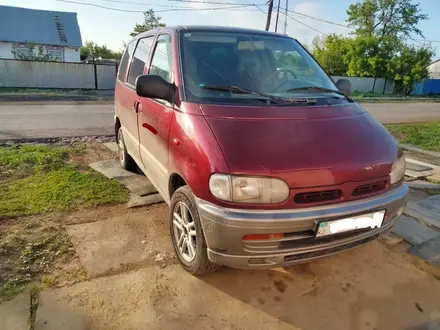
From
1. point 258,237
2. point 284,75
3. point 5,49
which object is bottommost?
point 258,237

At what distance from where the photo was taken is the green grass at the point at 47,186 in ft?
12.1

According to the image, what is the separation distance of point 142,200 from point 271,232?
2226mm

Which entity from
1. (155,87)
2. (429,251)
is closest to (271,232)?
(155,87)

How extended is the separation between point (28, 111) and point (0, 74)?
27.7 ft

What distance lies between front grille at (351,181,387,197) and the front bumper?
6 centimetres

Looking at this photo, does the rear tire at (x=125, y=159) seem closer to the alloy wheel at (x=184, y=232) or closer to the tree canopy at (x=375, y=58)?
the alloy wheel at (x=184, y=232)

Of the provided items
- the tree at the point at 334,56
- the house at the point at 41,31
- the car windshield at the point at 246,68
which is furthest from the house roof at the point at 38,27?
the car windshield at the point at 246,68

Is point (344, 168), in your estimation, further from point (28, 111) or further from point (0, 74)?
point (0, 74)

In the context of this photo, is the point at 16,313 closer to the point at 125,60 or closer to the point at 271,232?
the point at 271,232

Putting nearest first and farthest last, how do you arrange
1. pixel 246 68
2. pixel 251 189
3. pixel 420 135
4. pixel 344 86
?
pixel 251 189 → pixel 246 68 → pixel 344 86 → pixel 420 135

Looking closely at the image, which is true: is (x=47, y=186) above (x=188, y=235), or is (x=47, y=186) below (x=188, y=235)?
below

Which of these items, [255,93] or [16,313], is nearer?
[16,313]

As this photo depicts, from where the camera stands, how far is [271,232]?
210cm

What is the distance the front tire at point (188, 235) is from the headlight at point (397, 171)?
4.84 ft
